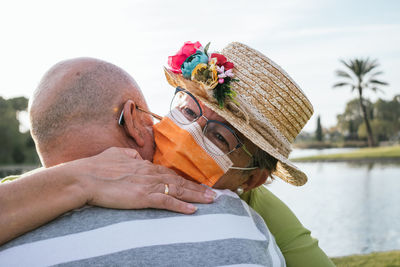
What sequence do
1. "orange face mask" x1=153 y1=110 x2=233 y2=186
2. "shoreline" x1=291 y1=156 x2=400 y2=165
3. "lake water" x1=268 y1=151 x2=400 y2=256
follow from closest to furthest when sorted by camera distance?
"orange face mask" x1=153 y1=110 x2=233 y2=186 < "lake water" x1=268 y1=151 x2=400 y2=256 < "shoreline" x1=291 y1=156 x2=400 y2=165

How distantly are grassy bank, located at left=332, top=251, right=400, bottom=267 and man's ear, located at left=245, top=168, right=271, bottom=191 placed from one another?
12.5 ft

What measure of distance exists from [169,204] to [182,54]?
1360 mm

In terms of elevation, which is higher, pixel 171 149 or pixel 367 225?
pixel 171 149

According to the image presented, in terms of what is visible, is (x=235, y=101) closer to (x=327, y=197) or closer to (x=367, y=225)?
(x=367, y=225)

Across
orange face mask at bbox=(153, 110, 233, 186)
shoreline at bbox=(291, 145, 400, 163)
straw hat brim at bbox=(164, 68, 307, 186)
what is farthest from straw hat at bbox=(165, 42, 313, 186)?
shoreline at bbox=(291, 145, 400, 163)

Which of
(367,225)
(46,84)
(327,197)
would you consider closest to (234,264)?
(46,84)

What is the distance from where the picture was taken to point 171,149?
6.84ft

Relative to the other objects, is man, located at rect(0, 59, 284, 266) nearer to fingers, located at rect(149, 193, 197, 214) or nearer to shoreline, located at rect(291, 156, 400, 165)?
fingers, located at rect(149, 193, 197, 214)

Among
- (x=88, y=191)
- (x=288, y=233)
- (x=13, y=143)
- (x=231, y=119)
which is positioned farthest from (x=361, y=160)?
(x=13, y=143)

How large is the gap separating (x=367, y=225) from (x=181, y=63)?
31.1 ft

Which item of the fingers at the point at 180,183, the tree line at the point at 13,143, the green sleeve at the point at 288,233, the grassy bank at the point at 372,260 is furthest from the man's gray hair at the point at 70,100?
the tree line at the point at 13,143

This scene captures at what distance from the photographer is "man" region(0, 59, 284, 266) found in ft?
4.35

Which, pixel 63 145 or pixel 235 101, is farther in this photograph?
pixel 235 101

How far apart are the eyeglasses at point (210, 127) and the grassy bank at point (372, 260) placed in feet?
14.6
